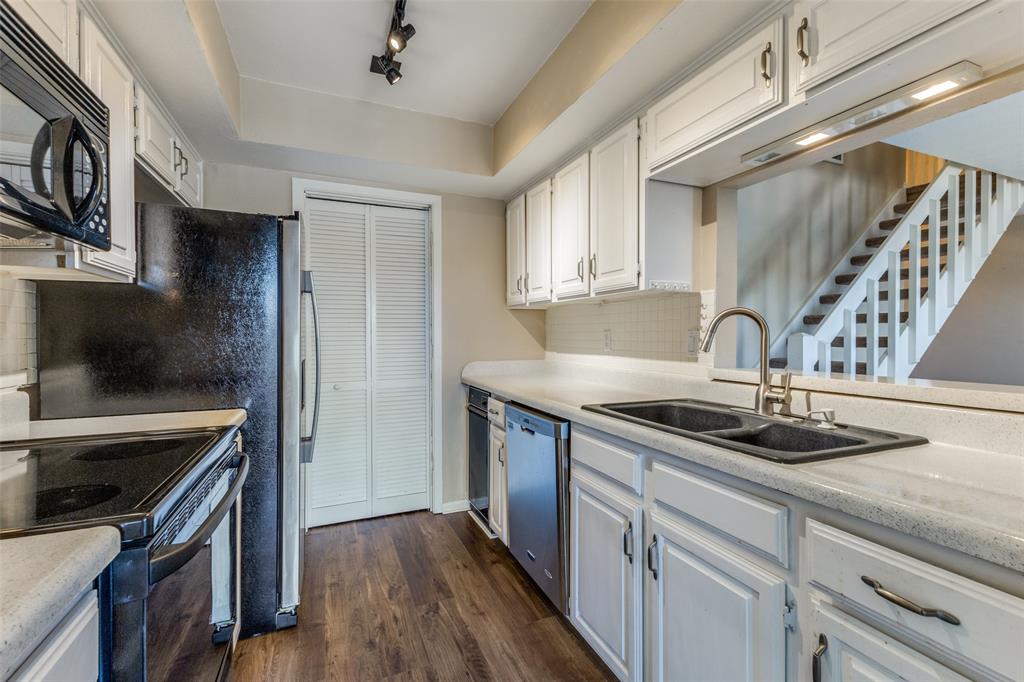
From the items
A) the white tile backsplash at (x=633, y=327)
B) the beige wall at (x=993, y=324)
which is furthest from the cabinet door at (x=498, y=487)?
the beige wall at (x=993, y=324)

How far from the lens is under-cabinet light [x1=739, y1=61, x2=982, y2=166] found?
1.10m

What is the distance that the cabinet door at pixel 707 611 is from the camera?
1008 millimetres

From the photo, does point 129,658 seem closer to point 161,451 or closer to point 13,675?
point 13,675

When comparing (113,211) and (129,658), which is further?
(113,211)

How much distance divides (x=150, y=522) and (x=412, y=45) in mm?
2177

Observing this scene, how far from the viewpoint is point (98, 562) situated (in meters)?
0.70

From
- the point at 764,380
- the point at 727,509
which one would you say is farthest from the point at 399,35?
the point at 727,509

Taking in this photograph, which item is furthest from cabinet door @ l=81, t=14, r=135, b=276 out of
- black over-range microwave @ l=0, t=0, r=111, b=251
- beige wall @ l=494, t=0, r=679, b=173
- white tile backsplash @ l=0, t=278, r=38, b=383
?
beige wall @ l=494, t=0, r=679, b=173

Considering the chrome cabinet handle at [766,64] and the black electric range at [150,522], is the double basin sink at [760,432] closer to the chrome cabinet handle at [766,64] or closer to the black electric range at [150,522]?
the chrome cabinet handle at [766,64]

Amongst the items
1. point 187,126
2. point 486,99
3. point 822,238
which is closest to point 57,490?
point 187,126

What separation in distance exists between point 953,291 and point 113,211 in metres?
4.38

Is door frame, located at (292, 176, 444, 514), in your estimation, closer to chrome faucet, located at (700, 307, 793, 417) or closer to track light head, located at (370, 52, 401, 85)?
track light head, located at (370, 52, 401, 85)

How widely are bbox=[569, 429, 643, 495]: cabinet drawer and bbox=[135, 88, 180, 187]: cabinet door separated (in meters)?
1.96

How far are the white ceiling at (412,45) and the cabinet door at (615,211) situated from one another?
21.8 inches
